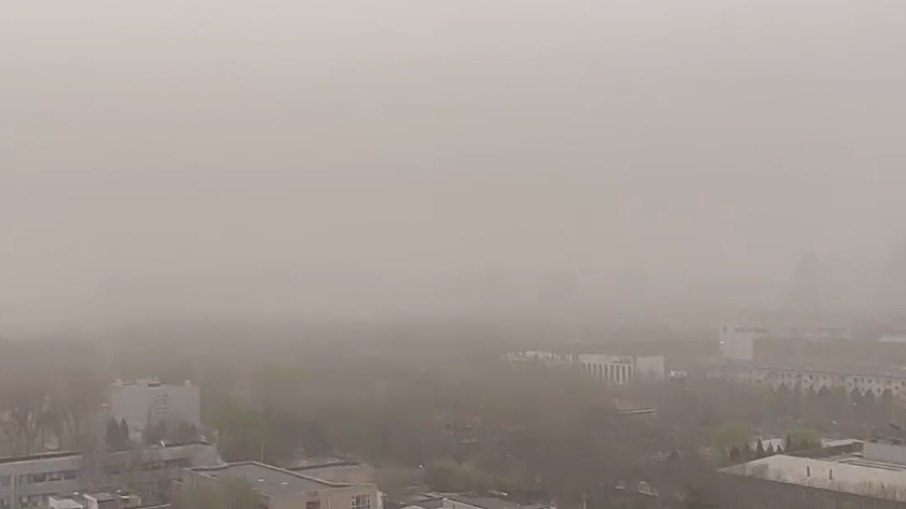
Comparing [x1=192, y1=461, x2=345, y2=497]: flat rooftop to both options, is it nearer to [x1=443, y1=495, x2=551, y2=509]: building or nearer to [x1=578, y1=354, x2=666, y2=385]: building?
[x1=443, y1=495, x2=551, y2=509]: building

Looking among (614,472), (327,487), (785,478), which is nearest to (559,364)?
(614,472)

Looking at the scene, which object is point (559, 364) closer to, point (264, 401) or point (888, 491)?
point (264, 401)

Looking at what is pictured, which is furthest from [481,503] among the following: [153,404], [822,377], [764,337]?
[764,337]

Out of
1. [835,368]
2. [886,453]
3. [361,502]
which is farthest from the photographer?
[835,368]

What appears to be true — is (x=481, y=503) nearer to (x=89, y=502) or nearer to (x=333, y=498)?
(x=333, y=498)

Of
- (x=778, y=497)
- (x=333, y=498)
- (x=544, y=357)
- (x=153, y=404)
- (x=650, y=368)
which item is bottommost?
(x=778, y=497)

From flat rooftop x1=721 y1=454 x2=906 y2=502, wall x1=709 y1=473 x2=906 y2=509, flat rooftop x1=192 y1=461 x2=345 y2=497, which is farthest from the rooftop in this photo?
flat rooftop x1=192 y1=461 x2=345 y2=497

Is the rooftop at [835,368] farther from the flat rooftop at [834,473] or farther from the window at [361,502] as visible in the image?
the window at [361,502]
